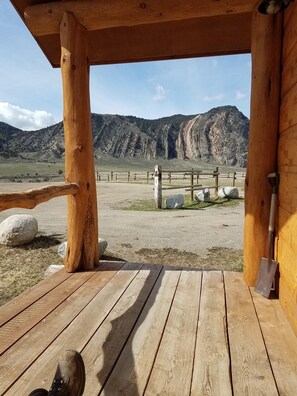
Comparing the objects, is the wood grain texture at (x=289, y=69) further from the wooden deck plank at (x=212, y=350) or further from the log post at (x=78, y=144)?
the log post at (x=78, y=144)

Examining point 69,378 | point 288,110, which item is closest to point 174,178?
point 288,110

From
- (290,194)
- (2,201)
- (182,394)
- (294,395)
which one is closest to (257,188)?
(290,194)

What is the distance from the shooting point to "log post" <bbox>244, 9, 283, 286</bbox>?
8.08 feet

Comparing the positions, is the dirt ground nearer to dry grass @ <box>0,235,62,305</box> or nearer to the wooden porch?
dry grass @ <box>0,235,62,305</box>

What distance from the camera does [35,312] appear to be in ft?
7.02

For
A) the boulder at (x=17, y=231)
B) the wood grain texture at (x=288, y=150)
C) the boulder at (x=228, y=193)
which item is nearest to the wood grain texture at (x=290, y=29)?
the wood grain texture at (x=288, y=150)

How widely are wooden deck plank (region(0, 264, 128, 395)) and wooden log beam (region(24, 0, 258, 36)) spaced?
275 cm

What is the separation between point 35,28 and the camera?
3096 millimetres

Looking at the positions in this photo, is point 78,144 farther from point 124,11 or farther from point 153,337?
point 153,337

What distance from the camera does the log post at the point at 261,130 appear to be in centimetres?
246

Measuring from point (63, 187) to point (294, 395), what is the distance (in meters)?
2.34

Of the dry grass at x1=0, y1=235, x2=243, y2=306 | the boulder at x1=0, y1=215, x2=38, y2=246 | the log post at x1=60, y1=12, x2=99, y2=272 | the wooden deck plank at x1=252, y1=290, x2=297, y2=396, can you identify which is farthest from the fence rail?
the wooden deck plank at x1=252, y1=290, x2=297, y2=396

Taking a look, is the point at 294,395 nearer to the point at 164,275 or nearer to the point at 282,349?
the point at 282,349

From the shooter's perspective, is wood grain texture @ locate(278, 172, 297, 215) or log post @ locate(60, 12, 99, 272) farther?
log post @ locate(60, 12, 99, 272)
